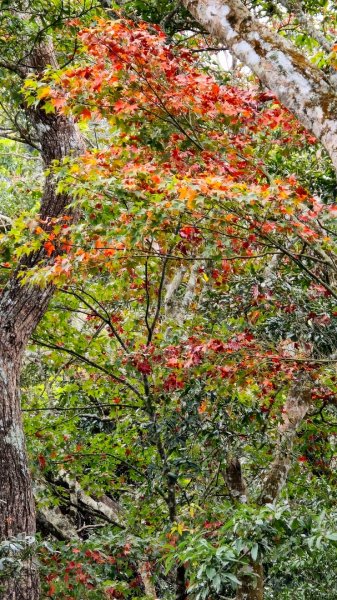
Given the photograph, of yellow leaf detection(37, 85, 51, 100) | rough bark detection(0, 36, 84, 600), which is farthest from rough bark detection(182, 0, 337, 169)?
rough bark detection(0, 36, 84, 600)

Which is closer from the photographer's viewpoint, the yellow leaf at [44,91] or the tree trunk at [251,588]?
the yellow leaf at [44,91]

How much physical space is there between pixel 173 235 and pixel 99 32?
1704 millimetres

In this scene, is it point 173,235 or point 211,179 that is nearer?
point 211,179

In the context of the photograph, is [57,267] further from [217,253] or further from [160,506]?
[160,506]

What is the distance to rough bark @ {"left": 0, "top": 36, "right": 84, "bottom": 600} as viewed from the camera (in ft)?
16.8

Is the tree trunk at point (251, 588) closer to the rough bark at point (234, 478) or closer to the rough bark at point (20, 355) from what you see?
the rough bark at point (234, 478)

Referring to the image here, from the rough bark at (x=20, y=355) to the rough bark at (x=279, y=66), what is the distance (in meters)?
2.04

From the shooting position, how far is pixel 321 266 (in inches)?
268

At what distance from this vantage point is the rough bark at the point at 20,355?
5117 millimetres

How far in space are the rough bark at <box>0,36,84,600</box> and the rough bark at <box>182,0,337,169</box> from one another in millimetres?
2040

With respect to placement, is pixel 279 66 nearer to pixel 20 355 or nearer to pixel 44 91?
pixel 44 91

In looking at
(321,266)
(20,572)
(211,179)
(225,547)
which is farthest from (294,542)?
(321,266)

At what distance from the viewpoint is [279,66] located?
12.6 feet

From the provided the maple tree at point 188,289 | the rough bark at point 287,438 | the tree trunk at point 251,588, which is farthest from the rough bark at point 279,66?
the tree trunk at point 251,588
